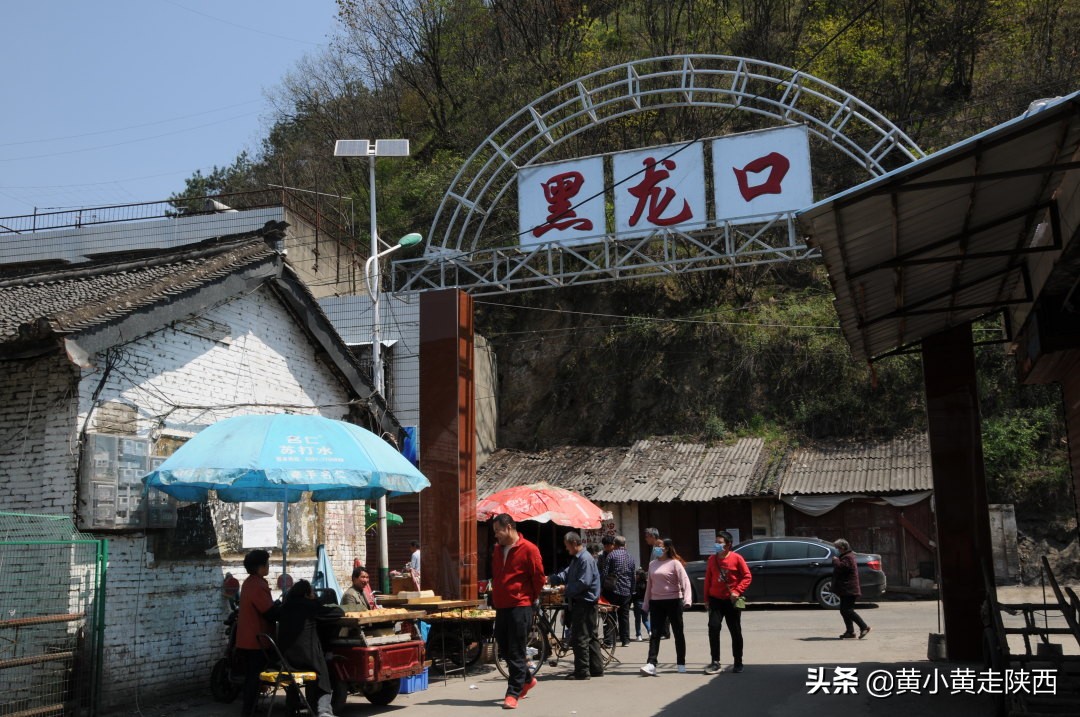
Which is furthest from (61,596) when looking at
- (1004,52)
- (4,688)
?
(1004,52)

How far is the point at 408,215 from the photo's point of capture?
3838 cm

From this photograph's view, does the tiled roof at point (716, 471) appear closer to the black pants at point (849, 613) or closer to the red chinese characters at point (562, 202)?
the red chinese characters at point (562, 202)

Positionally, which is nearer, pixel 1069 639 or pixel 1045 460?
pixel 1069 639

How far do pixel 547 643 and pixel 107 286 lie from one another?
296 inches

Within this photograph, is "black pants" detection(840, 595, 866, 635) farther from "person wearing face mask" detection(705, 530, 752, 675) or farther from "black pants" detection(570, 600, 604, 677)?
"black pants" detection(570, 600, 604, 677)

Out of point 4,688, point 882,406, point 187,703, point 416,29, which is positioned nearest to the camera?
point 4,688

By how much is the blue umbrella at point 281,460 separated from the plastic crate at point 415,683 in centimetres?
224

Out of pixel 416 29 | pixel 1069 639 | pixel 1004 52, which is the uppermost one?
pixel 416 29

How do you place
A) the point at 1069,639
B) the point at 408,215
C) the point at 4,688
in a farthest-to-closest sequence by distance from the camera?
the point at 408,215, the point at 1069,639, the point at 4,688

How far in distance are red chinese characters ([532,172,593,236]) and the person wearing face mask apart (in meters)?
11.3

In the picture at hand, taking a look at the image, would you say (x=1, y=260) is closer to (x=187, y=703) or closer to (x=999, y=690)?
(x=187, y=703)

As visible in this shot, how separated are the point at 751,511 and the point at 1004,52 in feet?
63.9

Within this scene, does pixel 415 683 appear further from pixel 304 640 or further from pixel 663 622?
pixel 663 622

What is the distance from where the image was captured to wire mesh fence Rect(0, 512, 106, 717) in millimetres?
9508
